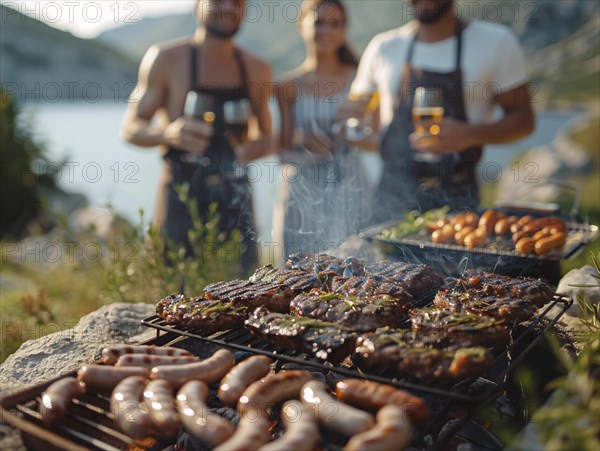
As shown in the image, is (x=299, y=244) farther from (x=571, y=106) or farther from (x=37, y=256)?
(x=571, y=106)

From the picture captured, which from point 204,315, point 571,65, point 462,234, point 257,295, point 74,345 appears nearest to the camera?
point 204,315

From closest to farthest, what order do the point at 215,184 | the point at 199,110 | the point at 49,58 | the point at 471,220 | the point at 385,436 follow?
the point at 385,436, the point at 471,220, the point at 199,110, the point at 215,184, the point at 49,58

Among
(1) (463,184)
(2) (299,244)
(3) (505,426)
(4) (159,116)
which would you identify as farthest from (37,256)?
(3) (505,426)

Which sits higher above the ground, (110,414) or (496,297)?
(496,297)

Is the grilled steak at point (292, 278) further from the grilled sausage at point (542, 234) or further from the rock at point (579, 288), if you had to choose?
the grilled sausage at point (542, 234)

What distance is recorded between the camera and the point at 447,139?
18.2 feet

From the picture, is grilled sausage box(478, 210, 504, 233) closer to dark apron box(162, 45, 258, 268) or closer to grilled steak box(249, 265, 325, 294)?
grilled steak box(249, 265, 325, 294)

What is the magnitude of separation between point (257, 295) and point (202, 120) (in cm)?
348

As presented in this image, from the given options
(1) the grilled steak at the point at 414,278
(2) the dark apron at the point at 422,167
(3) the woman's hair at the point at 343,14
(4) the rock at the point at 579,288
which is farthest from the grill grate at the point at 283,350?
(3) the woman's hair at the point at 343,14

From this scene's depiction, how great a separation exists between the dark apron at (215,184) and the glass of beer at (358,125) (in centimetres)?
119

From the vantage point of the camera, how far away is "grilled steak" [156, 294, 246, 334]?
2.89m

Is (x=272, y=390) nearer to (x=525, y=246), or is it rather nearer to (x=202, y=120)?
(x=525, y=246)

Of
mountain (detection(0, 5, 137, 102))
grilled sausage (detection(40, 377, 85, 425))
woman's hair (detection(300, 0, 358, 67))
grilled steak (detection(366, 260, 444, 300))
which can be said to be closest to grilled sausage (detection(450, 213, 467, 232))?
grilled steak (detection(366, 260, 444, 300))

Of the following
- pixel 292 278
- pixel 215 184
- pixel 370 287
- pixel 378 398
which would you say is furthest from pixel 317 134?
pixel 378 398
